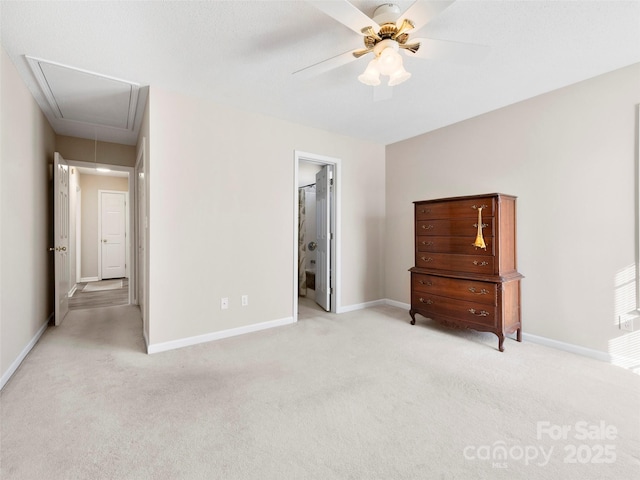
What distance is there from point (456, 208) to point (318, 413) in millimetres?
2449

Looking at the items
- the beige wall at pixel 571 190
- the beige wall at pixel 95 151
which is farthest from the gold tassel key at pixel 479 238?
the beige wall at pixel 95 151

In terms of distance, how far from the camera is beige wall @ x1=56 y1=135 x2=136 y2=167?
414cm

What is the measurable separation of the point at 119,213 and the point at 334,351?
6.67 m

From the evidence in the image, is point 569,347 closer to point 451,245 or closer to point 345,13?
point 451,245

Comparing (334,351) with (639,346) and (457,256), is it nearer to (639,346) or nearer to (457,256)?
(457,256)

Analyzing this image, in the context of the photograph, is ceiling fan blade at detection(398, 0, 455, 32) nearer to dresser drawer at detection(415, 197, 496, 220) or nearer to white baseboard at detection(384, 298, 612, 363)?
dresser drawer at detection(415, 197, 496, 220)

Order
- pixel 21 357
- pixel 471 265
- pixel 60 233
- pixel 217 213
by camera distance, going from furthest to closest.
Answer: pixel 60 233 → pixel 217 213 → pixel 471 265 → pixel 21 357

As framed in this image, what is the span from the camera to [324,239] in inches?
171

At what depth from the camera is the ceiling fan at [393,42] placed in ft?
5.13

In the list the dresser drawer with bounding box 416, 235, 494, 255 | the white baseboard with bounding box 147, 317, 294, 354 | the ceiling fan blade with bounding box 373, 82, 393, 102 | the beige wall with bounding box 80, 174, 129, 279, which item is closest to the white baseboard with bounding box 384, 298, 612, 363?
the dresser drawer with bounding box 416, 235, 494, 255

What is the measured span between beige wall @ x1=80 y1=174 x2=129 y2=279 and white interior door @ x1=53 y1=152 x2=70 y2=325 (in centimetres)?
311

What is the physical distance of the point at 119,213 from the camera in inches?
275

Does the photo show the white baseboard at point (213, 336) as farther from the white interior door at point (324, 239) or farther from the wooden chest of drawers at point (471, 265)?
the wooden chest of drawers at point (471, 265)

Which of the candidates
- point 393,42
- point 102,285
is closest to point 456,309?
point 393,42
